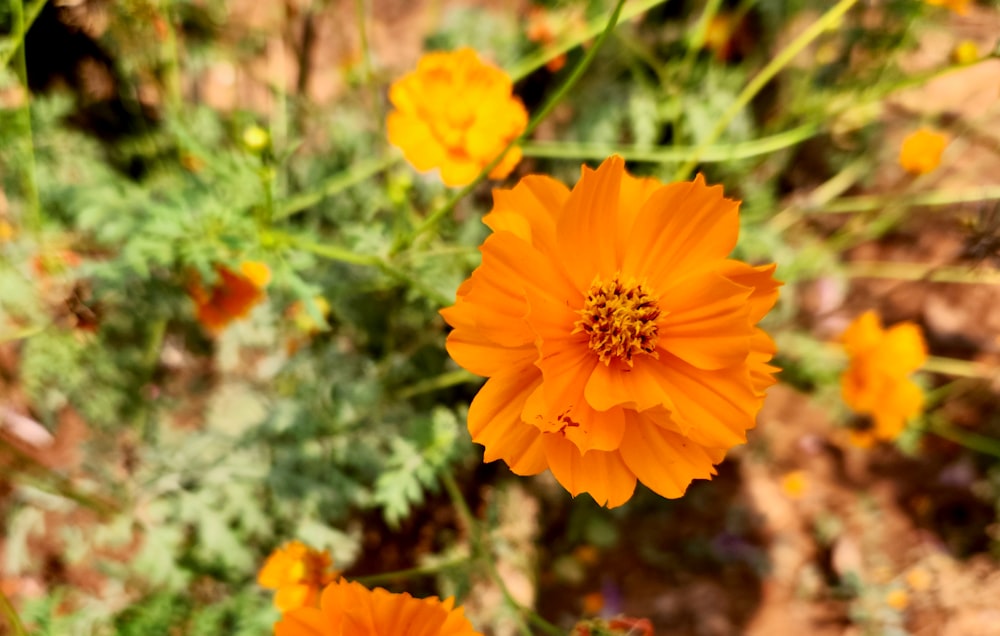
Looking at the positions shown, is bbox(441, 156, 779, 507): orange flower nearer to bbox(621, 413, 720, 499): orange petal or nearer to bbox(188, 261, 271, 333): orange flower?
bbox(621, 413, 720, 499): orange petal

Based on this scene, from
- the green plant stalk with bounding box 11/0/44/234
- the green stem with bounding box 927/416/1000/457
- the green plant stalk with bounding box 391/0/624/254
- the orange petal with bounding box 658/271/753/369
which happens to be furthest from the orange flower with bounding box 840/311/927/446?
the green plant stalk with bounding box 11/0/44/234

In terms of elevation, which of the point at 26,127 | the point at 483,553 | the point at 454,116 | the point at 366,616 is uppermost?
the point at 454,116

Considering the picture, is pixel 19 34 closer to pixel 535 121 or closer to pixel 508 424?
pixel 535 121

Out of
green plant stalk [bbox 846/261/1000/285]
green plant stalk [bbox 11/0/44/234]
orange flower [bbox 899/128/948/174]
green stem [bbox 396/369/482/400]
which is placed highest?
green plant stalk [bbox 846/261/1000/285]

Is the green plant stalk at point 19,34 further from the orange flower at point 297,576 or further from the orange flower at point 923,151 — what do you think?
the orange flower at point 923,151

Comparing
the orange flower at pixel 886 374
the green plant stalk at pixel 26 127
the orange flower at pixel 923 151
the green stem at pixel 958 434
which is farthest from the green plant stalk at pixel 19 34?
the green stem at pixel 958 434

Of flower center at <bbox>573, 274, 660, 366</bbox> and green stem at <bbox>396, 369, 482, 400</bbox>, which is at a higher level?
green stem at <bbox>396, 369, 482, 400</bbox>

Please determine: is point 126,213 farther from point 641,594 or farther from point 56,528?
point 641,594

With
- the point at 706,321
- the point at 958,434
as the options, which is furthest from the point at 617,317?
the point at 958,434
